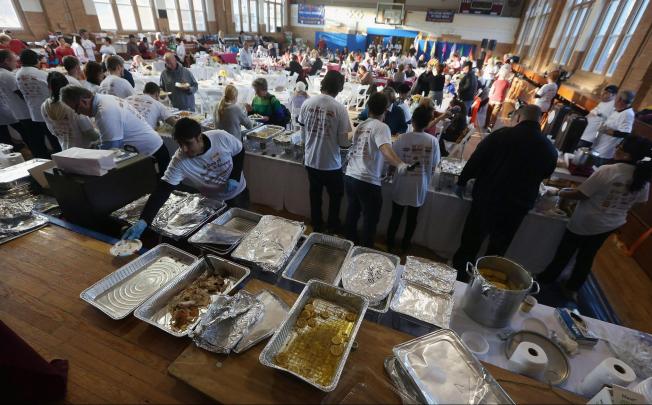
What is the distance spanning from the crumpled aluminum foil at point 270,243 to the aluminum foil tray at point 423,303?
549mm

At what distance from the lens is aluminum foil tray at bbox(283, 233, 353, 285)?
136 cm

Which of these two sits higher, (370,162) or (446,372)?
(370,162)

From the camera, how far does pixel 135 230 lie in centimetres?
156

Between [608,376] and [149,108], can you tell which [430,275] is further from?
[149,108]

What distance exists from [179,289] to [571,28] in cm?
1234

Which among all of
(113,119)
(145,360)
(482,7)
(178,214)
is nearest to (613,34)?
(178,214)

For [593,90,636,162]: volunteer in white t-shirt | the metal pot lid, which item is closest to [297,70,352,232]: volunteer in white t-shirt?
the metal pot lid

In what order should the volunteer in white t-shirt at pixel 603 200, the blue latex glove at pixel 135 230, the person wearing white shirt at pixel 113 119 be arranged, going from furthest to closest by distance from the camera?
the person wearing white shirt at pixel 113 119 → the volunteer in white t-shirt at pixel 603 200 → the blue latex glove at pixel 135 230

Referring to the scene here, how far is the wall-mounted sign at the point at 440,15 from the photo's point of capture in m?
16.3

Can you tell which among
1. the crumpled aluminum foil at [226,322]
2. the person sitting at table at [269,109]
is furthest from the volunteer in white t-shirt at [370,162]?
the person sitting at table at [269,109]

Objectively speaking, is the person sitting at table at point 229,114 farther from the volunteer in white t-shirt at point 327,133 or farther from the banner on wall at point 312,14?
the banner on wall at point 312,14

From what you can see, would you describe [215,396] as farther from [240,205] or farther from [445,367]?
[240,205]

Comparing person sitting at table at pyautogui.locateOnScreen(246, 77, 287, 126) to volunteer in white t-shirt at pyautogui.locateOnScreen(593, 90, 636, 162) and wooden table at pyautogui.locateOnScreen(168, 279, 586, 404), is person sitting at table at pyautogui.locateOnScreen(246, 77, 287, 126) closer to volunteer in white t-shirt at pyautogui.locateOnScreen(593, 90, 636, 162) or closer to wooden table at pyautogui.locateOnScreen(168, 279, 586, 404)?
wooden table at pyautogui.locateOnScreen(168, 279, 586, 404)

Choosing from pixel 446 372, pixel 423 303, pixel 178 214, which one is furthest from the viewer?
pixel 178 214
